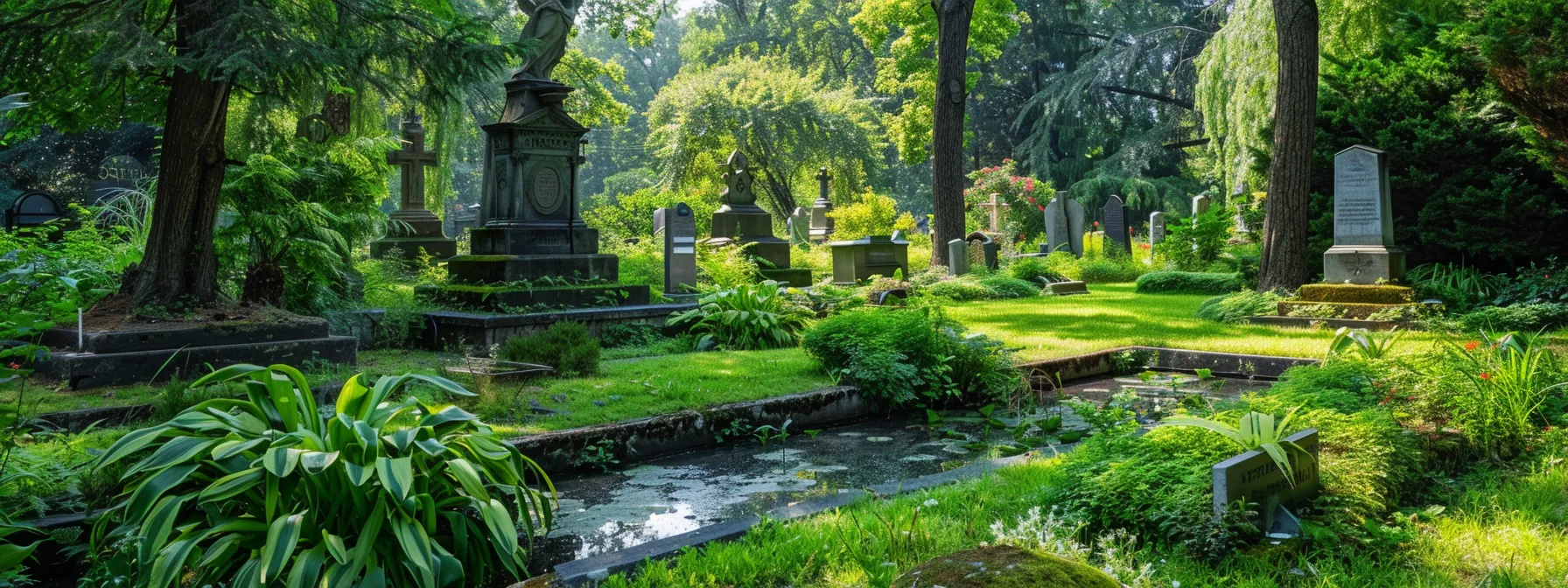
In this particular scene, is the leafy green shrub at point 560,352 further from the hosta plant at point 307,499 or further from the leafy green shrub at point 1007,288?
the leafy green shrub at point 1007,288

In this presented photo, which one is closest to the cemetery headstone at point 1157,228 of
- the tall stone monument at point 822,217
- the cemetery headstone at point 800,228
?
the tall stone monument at point 822,217

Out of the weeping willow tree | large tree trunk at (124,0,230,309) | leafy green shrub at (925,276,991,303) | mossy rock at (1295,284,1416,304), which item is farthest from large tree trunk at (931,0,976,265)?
the weeping willow tree

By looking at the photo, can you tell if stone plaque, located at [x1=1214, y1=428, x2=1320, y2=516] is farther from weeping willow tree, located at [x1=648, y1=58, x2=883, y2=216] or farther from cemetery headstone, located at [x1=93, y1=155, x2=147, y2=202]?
cemetery headstone, located at [x1=93, y1=155, x2=147, y2=202]

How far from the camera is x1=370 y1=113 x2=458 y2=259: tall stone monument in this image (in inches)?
751

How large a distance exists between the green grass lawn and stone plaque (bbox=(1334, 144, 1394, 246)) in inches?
77.5

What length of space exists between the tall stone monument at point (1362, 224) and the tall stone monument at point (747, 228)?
8478 mm

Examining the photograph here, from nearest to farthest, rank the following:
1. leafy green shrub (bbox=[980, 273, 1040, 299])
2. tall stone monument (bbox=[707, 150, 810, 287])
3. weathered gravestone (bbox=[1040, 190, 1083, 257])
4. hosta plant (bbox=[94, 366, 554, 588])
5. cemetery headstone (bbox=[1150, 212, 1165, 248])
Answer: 1. hosta plant (bbox=[94, 366, 554, 588])
2. leafy green shrub (bbox=[980, 273, 1040, 299])
3. tall stone monument (bbox=[707, 150, 810, 287])
4. weathered gravestone (bbox=[1040, 190, 1083, 257])
5. cemetery headstone (bbox=[1150, 212, 1165, 248])

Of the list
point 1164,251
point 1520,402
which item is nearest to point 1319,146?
point 1164,251

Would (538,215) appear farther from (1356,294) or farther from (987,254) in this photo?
(987,254)

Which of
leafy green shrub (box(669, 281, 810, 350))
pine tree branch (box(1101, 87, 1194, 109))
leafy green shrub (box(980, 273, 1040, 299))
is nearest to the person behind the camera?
leafy green shrub (box(669, 281, 810, 350))

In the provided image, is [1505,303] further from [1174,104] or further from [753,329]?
[1174,104]

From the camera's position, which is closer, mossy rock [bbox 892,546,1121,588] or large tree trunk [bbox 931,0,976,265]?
Result: mossy rock [bbox 892,546,1121,588]

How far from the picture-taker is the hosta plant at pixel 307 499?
139 inches

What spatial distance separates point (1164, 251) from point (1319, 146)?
8.37 m
